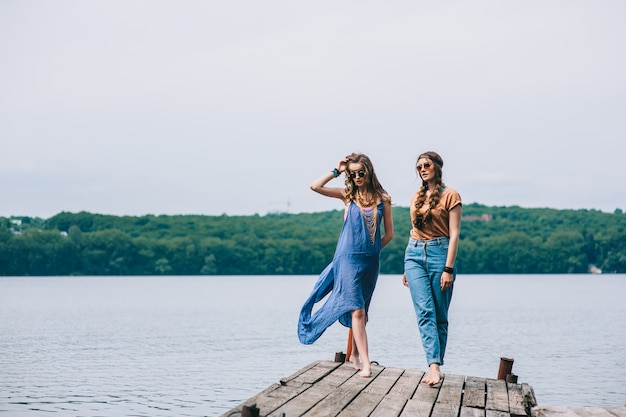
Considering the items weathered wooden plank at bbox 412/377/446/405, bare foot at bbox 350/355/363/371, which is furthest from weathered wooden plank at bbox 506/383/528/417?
bare foot at bbox 350/355/363/371

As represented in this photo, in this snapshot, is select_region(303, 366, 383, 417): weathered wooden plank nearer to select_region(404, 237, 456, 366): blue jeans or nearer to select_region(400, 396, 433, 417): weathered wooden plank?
select_region(400, 396, 433, 417): weathered wooden plank

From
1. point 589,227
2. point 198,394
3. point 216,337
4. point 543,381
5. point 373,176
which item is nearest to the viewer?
point 373,176

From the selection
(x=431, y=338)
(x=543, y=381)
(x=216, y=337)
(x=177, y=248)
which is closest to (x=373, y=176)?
(x=431, y=338)

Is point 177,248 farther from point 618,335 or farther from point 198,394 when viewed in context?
point 198,394

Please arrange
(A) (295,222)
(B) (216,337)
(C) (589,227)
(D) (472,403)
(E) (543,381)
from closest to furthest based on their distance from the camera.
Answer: (D) (472,403) < (E) (543,381) < (B) (216,337) < (C) (589,227) < (A) (295,222)

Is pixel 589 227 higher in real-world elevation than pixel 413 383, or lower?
higher

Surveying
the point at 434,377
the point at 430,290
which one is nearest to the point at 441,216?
the point at 430,290

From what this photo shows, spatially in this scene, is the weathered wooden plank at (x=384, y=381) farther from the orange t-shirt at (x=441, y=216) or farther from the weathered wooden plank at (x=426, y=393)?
the orange t-shirt at (x=441, y=216)

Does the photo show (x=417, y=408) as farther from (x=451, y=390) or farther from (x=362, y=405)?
(x=451, y=390)

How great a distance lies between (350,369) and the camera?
318 inches

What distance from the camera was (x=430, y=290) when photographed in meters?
7.29

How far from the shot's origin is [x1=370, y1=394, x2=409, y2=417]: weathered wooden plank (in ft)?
19.8

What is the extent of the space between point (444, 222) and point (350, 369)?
1.88 metres

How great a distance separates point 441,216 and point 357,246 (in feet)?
2.92
